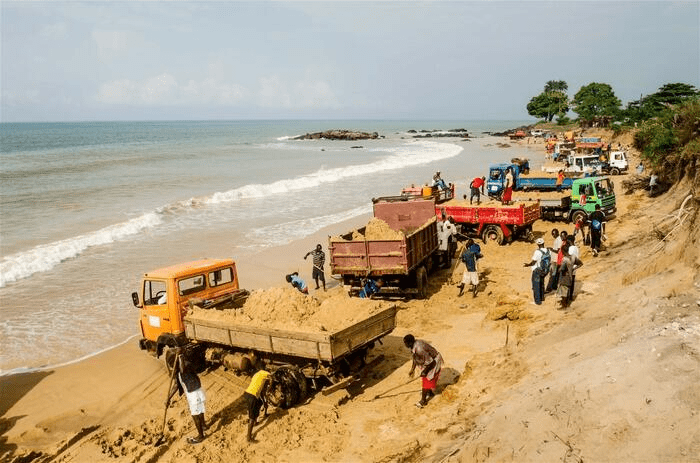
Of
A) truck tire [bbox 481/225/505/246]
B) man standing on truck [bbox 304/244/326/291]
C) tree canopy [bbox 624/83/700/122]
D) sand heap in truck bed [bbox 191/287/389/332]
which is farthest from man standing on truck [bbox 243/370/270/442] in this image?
tree canopy [bbox 624/83/700/122]

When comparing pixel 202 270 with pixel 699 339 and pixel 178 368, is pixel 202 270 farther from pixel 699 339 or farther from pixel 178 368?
pixel 699 339

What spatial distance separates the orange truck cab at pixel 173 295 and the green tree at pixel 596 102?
8363 centimetres

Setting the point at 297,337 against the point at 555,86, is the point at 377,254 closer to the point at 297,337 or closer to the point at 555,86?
the point at 297,337

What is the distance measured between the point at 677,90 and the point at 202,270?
62.2 metres

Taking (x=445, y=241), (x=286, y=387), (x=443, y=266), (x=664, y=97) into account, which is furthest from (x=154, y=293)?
(x=664, y=97)

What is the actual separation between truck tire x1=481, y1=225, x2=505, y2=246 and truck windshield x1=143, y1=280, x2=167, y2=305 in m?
12.5

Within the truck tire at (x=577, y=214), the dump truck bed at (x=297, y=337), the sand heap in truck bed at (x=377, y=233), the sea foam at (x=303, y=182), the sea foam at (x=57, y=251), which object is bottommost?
the sea foam at (x=303, y=182)

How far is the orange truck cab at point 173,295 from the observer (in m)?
10.2

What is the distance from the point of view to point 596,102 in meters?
84.6

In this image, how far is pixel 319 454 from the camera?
24.5 ft

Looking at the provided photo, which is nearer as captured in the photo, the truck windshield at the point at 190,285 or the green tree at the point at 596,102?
the truck windshield at the point at 190,285

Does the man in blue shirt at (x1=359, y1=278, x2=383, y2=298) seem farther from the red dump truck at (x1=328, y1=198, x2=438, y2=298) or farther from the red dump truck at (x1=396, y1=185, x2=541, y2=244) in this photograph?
the red dump truck at (x1=396, y1=185, x2=541, y2=244)

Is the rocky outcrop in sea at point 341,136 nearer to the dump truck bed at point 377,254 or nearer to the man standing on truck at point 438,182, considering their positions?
the man standing on truck at point 438,182

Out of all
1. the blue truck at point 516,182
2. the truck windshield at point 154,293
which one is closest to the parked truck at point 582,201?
the blue truck at point 516,182
